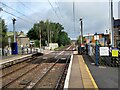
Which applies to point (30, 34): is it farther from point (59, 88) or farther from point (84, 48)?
point (59, 88)

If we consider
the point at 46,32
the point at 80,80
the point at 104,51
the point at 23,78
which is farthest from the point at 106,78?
the point at 46,32

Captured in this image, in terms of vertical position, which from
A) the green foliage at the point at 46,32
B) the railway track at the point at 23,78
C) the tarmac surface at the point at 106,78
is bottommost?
the railway track at the point at 23,78

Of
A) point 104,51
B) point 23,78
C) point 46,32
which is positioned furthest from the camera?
point 46,32

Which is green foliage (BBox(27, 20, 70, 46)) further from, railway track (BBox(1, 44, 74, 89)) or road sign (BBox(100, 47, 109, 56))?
railway track (BBox(1, 44, 74, 89))

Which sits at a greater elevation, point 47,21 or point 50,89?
point 47,21

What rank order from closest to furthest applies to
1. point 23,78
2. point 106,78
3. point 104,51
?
point 106,78 → point 23,78 → point 104,51

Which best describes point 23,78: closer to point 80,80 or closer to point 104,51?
point 80,80

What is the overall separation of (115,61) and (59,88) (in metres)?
9.18

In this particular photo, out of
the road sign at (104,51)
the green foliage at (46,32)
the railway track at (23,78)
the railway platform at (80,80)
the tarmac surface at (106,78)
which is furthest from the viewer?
the green foliage at (46,32)

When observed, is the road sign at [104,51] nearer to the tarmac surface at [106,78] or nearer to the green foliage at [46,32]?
the tarmac surface at [106,78]

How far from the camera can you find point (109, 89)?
35.7ft

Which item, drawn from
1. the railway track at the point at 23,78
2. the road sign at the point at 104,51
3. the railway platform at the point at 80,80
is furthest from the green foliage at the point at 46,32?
the railway platform at the point at 80,80

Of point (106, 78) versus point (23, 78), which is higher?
point (106, 78)

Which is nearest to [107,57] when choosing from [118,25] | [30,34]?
[118,25]
